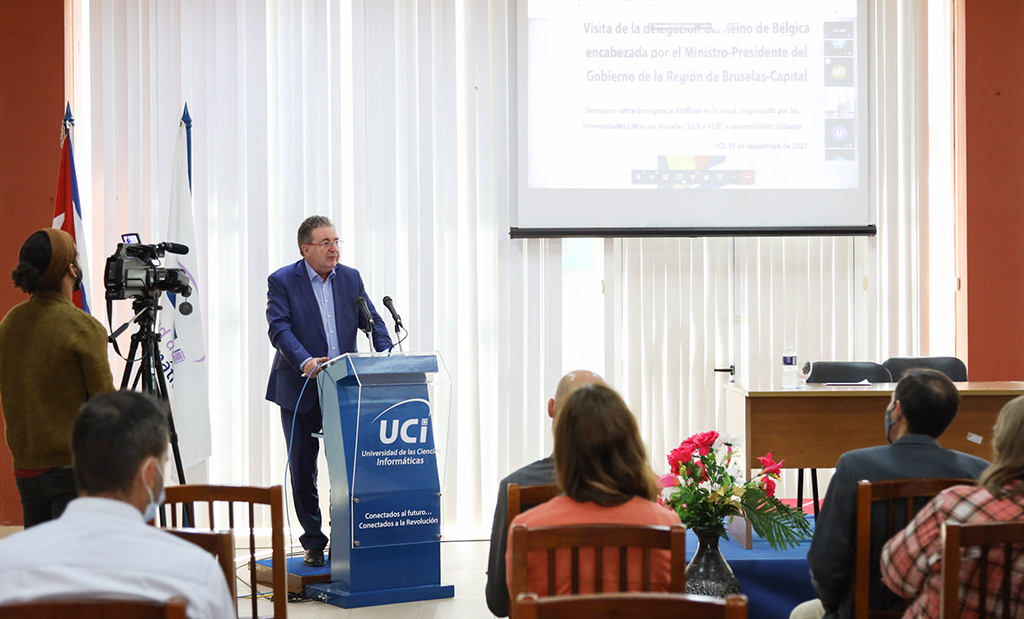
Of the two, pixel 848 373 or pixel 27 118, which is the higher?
pixel 27 118

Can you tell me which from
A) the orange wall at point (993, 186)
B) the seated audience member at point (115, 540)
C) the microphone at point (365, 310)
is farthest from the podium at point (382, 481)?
the orange wall at point (993, 186)

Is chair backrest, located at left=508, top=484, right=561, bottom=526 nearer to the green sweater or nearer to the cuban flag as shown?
the green sweater

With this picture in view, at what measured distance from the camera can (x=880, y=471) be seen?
2.23m

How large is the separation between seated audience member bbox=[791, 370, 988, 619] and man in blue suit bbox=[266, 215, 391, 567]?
2218 millimetres

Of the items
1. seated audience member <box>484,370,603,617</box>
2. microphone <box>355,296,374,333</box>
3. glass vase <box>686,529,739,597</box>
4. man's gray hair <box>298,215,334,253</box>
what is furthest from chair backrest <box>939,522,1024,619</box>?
man's gray hair <box>298,215,334,253</box>

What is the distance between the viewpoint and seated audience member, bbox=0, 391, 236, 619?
1278 millimetres

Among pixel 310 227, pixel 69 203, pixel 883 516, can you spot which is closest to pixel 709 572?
pixel 883 516

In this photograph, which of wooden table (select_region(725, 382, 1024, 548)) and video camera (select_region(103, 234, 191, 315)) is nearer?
video camera (select_region(103, 234, 191, 315))

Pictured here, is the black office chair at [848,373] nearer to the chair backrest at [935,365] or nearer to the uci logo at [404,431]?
the chair backrest at [935,365]

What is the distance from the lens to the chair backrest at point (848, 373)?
174 inches

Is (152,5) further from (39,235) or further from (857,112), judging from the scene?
(857,112)

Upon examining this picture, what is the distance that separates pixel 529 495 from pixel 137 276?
2018 mm

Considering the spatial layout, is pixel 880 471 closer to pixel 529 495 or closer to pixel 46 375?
pixel 529 495

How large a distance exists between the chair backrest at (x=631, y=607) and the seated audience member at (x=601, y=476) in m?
0.50
